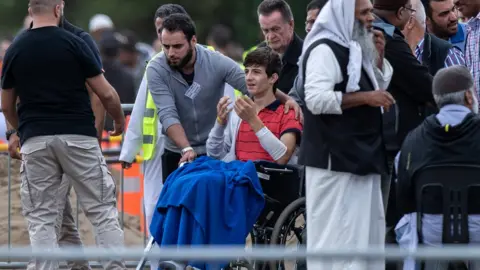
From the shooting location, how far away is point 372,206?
25.2 feet

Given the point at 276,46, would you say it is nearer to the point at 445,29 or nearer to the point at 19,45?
the point at 445,29

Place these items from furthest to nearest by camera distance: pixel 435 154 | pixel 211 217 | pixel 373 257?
pixel 211 217, pixel 435 154, pixel 373 257

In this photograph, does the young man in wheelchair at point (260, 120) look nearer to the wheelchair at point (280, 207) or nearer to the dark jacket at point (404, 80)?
the wheelchair at point (280, 207)

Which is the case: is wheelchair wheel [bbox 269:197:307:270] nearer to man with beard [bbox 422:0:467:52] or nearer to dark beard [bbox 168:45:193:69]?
dark beard [bbox 168:45:193:69]

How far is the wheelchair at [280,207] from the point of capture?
846 centimetres

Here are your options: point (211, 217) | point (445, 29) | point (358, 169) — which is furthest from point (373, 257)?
point (445, 29)

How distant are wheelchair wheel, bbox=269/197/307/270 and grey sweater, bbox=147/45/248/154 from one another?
1.04 m

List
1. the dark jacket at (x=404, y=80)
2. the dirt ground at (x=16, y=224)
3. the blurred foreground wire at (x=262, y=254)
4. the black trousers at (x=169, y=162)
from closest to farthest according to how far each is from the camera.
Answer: the blurred foreground wire at (x=262, y=254) < the dark jacket at (x=404, y=80) < the black trousers at (x=169, y=162) < the dirt ground at (x=16, y=224)

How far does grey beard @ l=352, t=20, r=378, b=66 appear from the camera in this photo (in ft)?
25.1

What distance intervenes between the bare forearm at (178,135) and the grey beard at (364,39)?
5.72 ft

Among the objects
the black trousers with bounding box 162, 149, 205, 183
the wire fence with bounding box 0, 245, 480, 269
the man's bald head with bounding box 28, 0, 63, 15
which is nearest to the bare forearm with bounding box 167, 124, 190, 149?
the black trousers with bounding box 162, 149, 205, 183

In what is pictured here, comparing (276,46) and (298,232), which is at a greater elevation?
(276,46)

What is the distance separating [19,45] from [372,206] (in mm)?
2556

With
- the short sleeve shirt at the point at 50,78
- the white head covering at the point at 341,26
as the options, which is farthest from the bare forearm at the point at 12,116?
the white head covering at the point at 341,26
